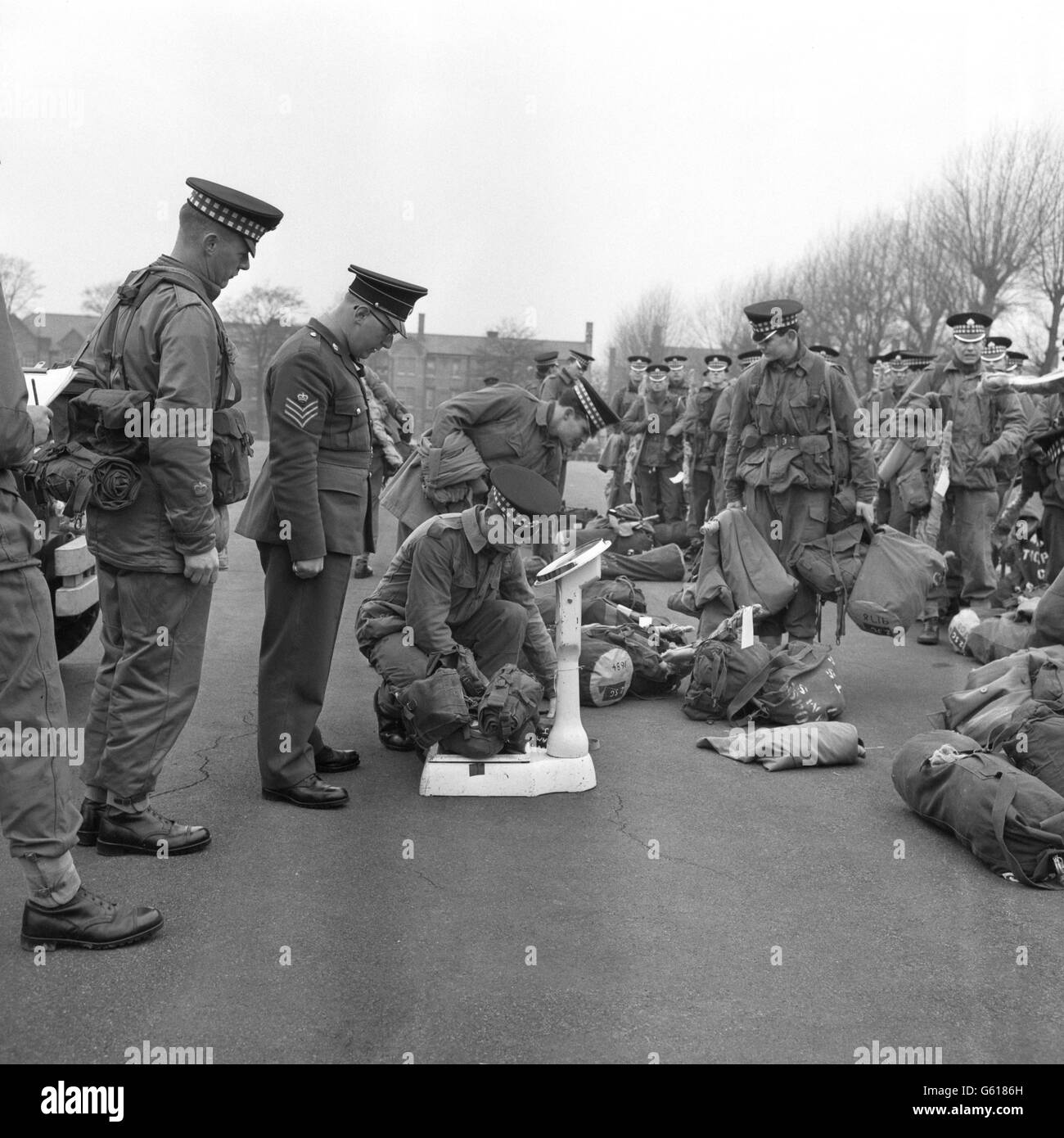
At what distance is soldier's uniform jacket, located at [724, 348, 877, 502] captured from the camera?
7680 mm

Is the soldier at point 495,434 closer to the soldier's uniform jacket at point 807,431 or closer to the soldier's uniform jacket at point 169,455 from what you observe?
the soldier's uniform jacket at point 807,431

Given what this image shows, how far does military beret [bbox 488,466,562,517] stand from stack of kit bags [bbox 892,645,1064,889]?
6.22 ft

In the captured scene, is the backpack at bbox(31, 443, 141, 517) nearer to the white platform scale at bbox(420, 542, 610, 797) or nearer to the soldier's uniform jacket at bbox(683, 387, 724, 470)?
the white platform scale at bbox(420, 542, 610, 797)

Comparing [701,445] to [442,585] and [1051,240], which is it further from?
[1051,240]

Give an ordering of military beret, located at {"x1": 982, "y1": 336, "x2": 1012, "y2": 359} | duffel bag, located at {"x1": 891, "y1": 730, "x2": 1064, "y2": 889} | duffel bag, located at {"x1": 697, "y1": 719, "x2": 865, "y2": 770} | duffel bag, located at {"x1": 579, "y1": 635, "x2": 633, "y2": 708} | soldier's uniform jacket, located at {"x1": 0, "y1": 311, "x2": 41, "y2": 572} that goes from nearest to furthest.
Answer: soldier's uniform jacket, located at {"x1": 0, "y1": 311, "x2": 41, "y2": 572}
duffel bag, located at {"x1": 891, "y1": 730, "x2": 1064, "y2": 889}
duffel bag, located at {"x1": 697, "y1": 719, "x2": 865, "y2": 770}
duffel bag, located at {"x1": 579, "y1": 635, "x2": 633, "y2": 708}
military beret, located at {"x1": 982, "y1": 336, "x2": 1012, "y2": 359}

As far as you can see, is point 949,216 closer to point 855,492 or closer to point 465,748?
point 855,492

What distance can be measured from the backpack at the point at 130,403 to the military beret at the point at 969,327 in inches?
284

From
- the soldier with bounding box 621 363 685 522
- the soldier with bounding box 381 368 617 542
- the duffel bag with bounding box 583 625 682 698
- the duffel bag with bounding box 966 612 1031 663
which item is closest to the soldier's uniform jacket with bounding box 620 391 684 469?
the soldier with bounding box 621 363 685 522

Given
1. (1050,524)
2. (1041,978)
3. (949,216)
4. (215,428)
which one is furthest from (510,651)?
(949,216)

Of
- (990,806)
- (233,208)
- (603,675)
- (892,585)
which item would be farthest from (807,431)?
(233,208)

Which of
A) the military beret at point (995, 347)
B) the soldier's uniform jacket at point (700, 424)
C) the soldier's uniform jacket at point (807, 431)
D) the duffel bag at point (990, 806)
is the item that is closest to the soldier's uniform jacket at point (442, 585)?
the duffel bag at point (990, 806)

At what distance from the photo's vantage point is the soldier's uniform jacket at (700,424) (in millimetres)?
15195

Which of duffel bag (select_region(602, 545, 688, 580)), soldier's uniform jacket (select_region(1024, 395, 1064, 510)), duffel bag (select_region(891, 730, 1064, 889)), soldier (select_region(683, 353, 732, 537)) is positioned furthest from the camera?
soldier (select_region(683, 353, 732, 537))

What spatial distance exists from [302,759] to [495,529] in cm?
130
